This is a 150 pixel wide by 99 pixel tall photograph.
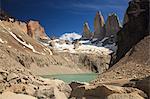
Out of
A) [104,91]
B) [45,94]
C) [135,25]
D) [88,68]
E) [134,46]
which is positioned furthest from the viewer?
[88,68]

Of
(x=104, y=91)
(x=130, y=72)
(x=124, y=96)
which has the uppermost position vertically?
(x=130, y=72)

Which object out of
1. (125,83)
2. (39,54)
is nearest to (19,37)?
(39,54)

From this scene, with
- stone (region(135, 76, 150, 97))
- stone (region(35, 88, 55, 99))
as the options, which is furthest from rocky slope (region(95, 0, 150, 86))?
stone (region(35, 88, 55, 99))

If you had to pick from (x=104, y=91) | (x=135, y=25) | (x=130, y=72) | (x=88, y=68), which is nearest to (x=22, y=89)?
(x=104, y=91)

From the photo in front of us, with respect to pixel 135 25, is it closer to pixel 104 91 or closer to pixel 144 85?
pixel 144 85

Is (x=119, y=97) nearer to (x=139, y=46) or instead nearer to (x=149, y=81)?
(x=149, y=81)

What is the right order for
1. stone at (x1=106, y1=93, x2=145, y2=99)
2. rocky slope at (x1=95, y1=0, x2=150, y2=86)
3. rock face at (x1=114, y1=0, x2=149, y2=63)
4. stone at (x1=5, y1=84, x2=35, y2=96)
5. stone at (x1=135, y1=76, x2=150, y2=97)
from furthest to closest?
1. rock face at (x1=114, y1=0, x2=149, y2=63)
2. rocky slope at (x1=95, y1=0, x2=150, y2=86)
3. stone at (x1=5, y1=84, x2=35, y2=96)
4. stone at (x1=135, y1=76, x2=150, y2=97)
5. stone at (x1=106, y1=93, x2=145, y2=99)

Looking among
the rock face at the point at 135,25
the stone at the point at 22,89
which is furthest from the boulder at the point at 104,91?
the rock face at the point at 135,25

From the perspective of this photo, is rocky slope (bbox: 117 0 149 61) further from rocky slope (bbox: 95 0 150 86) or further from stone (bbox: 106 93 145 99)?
stone (bbox: 106 93 145 99)

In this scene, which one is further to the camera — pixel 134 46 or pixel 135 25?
pixel 135 25

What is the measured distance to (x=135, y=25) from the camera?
46.6 metres

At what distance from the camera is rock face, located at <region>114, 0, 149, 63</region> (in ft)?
138

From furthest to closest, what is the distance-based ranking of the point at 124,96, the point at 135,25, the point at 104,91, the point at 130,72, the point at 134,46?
1. the point at 135,25
2. the point at 134,46
3. the point at 130,72
4. the point at 104,91
5. the point at 124,96

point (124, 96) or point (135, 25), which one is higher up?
point (135, 25)
